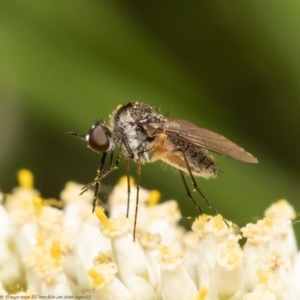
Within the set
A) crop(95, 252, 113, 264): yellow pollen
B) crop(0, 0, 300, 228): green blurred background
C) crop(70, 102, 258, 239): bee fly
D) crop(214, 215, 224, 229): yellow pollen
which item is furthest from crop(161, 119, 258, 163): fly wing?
crop(0, 0, 300, 228): green blurred background

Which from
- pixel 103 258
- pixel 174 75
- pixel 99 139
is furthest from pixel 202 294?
pixel 174 75

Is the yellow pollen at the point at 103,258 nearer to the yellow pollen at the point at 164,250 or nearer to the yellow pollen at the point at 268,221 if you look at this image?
the yellow pollen at the point at 164,250

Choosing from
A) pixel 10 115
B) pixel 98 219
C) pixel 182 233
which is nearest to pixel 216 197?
pixel 182 233

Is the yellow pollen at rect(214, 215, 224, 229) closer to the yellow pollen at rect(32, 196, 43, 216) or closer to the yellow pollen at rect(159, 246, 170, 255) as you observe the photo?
the yellow pollen at rect(159, 246, 170, 255)

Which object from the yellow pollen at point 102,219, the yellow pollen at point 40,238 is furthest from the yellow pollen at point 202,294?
the yellow pollen at point 40,238

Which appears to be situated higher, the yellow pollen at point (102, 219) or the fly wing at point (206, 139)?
the fly wing at point (206, 139)
